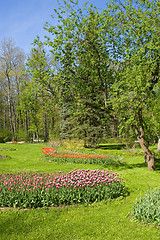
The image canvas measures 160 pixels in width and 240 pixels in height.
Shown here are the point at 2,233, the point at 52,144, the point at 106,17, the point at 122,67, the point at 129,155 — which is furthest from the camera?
the point at 52,144

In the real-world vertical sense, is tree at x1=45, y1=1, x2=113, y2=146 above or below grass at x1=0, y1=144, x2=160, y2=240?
above

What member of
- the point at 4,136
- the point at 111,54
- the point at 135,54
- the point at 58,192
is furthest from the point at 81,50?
the point at 4,136

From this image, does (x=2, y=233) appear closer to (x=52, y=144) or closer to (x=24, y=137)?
(x=52, y=144)

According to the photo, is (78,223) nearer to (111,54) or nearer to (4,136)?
(111,54)

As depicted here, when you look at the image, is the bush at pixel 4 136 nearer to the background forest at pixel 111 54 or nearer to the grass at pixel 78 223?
the background forest at pixel 111 54

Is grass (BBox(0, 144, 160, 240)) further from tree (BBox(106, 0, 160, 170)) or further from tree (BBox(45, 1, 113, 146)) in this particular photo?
tree (BBox(45, 1, 113, 146))

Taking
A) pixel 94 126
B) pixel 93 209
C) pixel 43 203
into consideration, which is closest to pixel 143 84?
pixel 93 209

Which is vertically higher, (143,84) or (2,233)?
(143,84)

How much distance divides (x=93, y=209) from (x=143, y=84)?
197 inches

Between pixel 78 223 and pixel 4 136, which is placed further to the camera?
pixel 4 136

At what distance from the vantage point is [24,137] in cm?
2562

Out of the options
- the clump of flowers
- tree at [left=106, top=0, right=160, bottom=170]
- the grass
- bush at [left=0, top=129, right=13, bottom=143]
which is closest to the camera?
the grass

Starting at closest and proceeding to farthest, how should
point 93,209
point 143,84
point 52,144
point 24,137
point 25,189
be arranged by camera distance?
point 93,209 < point 25,189 < point 143,84 < point 52,144 < point 24,137

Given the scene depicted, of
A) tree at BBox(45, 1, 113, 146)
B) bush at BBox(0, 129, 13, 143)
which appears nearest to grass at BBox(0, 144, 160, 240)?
tree at BBox(45, 1, 113, 146)
